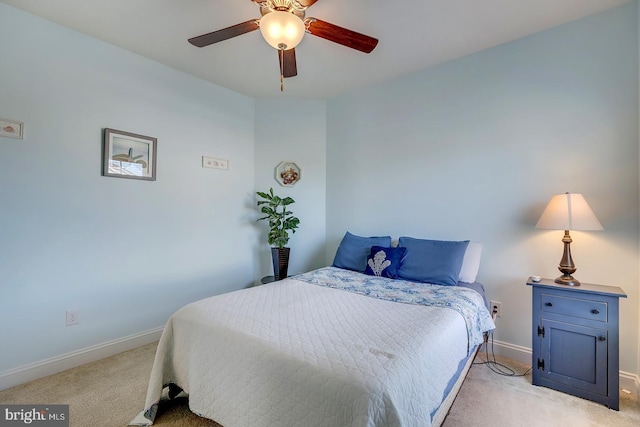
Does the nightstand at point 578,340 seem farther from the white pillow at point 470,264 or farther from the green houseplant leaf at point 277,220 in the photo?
the green houseplant leaf at point 277,220

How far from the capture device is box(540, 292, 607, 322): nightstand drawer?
1818mm

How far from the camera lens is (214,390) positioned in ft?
4.60

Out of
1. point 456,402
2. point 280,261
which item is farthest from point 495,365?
point 280,261

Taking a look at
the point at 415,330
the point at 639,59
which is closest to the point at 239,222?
the point at 415,330

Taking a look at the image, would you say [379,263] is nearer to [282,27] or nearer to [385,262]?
[385,262]

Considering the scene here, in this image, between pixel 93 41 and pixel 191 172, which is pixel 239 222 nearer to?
pixel 191 172

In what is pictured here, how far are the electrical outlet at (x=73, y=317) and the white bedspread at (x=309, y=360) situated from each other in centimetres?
119

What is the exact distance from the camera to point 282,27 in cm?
151

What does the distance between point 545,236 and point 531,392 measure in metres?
1.17

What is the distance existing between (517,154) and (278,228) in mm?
2559

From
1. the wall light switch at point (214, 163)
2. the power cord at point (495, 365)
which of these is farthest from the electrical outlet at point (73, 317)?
the power cord at point (495, 365)

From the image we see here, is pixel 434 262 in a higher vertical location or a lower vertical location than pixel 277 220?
lower

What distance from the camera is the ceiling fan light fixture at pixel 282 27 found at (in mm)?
1495

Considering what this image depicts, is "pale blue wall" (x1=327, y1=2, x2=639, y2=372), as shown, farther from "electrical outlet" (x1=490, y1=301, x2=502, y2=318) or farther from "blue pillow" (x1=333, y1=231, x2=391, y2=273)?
"blue pillow" (x1=333, y1=231, x2=391, y2=273)
